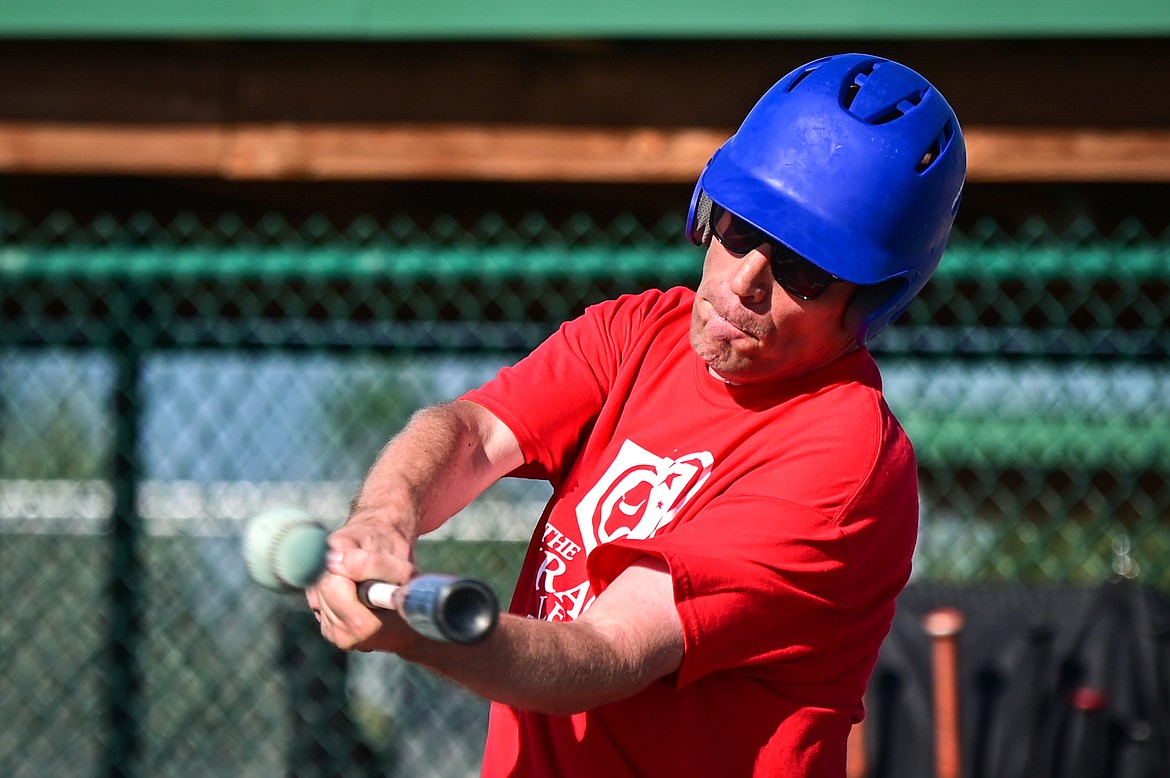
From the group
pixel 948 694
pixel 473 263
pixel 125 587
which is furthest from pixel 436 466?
pixel 125 587

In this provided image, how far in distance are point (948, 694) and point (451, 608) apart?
2850mm

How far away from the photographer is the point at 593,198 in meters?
5.13

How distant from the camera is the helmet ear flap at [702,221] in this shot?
2.31 m

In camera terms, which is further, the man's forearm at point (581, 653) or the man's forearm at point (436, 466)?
the man's forearm at point (436, 466)

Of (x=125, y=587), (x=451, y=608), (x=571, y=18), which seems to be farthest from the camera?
(x=125, y=587)

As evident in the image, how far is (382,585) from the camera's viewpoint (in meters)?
1.64

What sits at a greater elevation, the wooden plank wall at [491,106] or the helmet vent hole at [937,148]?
the helmet vent hole at [937,148]

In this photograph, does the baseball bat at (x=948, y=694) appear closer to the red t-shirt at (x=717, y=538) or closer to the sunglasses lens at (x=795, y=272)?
the red t-shirt at (x=717, y=538)

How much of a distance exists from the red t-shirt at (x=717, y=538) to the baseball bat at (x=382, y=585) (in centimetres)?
43

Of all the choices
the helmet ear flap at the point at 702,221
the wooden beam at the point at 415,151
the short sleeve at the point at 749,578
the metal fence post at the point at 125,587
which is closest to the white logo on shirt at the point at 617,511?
the short sleeve at the point at 749,578

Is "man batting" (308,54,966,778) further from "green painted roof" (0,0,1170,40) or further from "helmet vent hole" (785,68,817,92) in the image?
"green painted roof" (0,0,1170,40)

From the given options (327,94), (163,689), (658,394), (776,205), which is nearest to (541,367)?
(658,394)

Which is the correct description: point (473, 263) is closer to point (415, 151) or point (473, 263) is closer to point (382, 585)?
point (415, 151)

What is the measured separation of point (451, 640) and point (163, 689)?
369 centimetres
